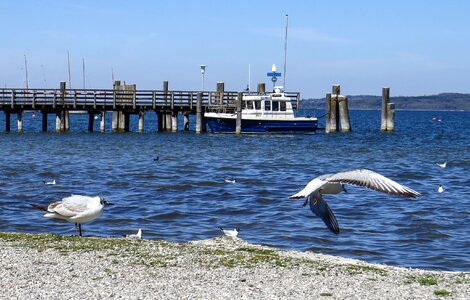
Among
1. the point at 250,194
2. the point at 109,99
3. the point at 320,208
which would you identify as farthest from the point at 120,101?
the point at 320,208

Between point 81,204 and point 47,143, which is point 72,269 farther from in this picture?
point 47,143

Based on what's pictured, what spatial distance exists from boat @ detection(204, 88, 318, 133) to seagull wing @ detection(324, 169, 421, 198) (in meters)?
38.2

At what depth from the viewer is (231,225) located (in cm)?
1698

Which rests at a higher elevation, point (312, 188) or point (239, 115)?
point (312, 188)

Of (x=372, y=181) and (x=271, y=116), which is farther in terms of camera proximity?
(x=271, y=116)

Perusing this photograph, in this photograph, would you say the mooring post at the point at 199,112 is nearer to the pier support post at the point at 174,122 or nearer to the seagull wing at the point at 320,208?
→ the pier support post at the point at 174,122

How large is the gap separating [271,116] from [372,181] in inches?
1544

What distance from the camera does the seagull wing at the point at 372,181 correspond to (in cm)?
891

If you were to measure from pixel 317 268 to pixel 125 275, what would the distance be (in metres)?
2.25

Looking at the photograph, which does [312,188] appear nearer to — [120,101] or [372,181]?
[372,181]

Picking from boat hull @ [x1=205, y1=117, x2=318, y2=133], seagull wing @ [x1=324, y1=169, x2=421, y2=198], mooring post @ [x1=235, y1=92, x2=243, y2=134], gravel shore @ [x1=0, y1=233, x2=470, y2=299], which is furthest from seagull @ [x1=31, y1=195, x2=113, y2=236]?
boat hull @ [x1=205, y1=117, x2=318, y2=133]

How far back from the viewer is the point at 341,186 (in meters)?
10.2

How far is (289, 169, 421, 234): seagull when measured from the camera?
899 cm

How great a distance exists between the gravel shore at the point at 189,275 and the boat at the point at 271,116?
1449 inches
